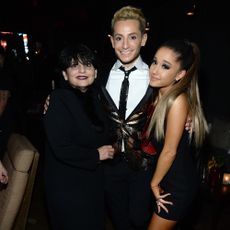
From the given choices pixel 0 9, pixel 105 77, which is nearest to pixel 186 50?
pixel 105 77

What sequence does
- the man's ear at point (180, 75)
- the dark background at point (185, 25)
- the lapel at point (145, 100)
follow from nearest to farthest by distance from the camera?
the man's ear at point (180, 75)
the lapel at point (145, 100)
the dark background at point (185, 25)

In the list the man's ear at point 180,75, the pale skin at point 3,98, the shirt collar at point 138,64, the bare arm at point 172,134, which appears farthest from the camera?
the pale skin at point 3,98

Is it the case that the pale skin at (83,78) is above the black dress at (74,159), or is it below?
above

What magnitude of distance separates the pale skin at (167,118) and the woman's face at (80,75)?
40 cm

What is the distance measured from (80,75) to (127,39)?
0.47 metres

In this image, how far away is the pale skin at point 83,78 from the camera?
78.8 inches

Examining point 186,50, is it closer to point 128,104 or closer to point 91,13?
point 128,104

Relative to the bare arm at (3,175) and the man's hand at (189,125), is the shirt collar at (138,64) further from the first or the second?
the bare arm at (3,175)

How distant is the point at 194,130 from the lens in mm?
2049

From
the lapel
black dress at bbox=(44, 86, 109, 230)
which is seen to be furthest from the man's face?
black dress at bbox=(44, 86, 109, 230)

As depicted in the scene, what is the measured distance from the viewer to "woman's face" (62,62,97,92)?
200 centimetres

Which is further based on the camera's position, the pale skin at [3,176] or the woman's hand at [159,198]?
the pale skin at [3,176]

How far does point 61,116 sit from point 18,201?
2.52 ft

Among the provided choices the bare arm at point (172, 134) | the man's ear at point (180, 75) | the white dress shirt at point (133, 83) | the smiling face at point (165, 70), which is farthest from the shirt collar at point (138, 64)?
the bare arm at point (172, 134)
